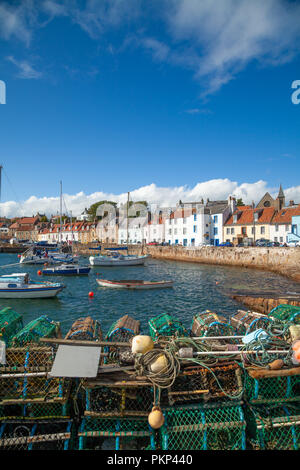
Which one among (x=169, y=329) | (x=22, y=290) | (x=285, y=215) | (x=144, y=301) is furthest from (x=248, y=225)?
(x=169, y=329)

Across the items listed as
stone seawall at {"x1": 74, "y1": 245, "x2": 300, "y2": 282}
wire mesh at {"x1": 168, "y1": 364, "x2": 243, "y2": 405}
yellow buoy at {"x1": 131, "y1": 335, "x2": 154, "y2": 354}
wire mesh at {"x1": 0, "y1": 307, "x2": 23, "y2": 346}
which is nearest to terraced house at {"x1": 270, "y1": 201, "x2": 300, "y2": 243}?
stone seawall at {"x1": 74, "y1": 245, "x2": 300, "y2": 282}

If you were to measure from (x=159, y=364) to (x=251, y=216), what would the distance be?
53.8 m

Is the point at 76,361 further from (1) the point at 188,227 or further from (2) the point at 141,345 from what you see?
(1) the point at 188,227

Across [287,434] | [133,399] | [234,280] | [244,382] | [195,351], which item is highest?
[195,351]

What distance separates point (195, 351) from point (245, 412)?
1.48 metres

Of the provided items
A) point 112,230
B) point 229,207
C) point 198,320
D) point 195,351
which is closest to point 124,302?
point 198,320

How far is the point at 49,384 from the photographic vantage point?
5.63 metres

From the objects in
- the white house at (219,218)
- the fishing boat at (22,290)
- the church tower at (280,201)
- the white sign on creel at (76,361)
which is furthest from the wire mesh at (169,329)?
the church tower at (280,201)

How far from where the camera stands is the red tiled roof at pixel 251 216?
52.6 m

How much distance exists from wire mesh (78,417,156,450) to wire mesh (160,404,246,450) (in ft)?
1.31

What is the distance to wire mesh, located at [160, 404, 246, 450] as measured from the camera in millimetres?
4941

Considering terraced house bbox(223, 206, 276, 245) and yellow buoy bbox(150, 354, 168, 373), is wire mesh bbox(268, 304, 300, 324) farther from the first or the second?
terraced house bbox(223, 206, 276, 245)

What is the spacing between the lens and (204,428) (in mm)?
4922
